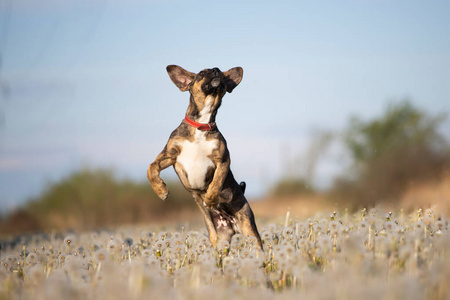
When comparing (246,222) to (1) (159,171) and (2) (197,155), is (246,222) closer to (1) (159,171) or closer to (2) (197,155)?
(2) (197,155)

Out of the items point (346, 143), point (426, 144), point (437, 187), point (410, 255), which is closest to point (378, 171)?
point (426, 144)

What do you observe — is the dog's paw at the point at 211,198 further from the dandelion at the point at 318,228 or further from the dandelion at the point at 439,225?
the dandelion at the point at 439,225

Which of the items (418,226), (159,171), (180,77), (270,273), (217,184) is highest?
(180,77)

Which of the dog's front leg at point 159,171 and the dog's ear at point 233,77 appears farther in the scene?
the dog's ear at point 233,77

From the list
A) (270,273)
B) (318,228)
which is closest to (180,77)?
(318,228)

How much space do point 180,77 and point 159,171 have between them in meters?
1.23

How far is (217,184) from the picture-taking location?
20.2 feet

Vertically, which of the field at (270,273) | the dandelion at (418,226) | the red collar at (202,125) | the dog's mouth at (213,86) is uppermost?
the dog's mouth at (213,86)

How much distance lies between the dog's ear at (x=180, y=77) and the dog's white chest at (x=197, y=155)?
0.72 m

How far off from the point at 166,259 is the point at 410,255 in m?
2.70

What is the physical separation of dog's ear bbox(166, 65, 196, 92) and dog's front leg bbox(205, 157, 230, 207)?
3.60 feet

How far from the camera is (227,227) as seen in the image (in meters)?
6.92

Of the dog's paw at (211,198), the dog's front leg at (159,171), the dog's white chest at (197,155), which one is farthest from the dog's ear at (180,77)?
the dog's paw at (211,198)

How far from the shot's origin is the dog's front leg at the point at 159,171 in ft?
20.1
